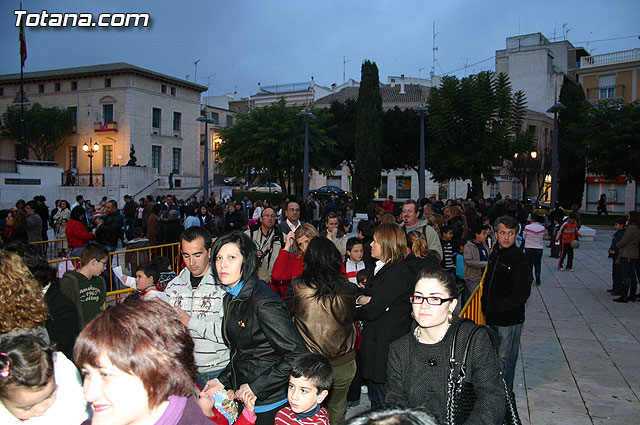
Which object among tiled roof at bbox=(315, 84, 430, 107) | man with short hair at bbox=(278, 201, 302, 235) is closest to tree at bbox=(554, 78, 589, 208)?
tiled roof at bbox=(315, 84, 430, 107)

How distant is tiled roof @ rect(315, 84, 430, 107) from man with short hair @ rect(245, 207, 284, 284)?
161ft

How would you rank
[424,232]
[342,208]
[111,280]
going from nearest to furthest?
[424,232] → [111,280] → [342,208]

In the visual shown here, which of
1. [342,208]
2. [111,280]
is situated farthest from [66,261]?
[342,208]

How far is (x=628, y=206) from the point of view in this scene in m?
44.2

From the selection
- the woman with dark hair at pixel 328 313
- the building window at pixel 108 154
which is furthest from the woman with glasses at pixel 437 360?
the building window at pixel 108 154

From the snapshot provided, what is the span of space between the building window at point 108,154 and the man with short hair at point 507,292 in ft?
156

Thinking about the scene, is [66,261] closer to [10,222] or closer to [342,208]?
[10,222]

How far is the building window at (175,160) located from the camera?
51056mm

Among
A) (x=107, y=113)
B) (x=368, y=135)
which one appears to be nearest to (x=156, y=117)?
(x=107, y=113)

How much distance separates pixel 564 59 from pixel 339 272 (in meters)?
62.4

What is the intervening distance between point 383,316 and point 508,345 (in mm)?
1632

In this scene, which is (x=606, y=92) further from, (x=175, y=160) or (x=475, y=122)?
(x=175, y=160)

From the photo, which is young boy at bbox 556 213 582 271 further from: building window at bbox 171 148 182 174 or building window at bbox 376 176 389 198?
building window at bbox 376 176 389 198

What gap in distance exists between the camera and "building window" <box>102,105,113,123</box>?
47031 mm
